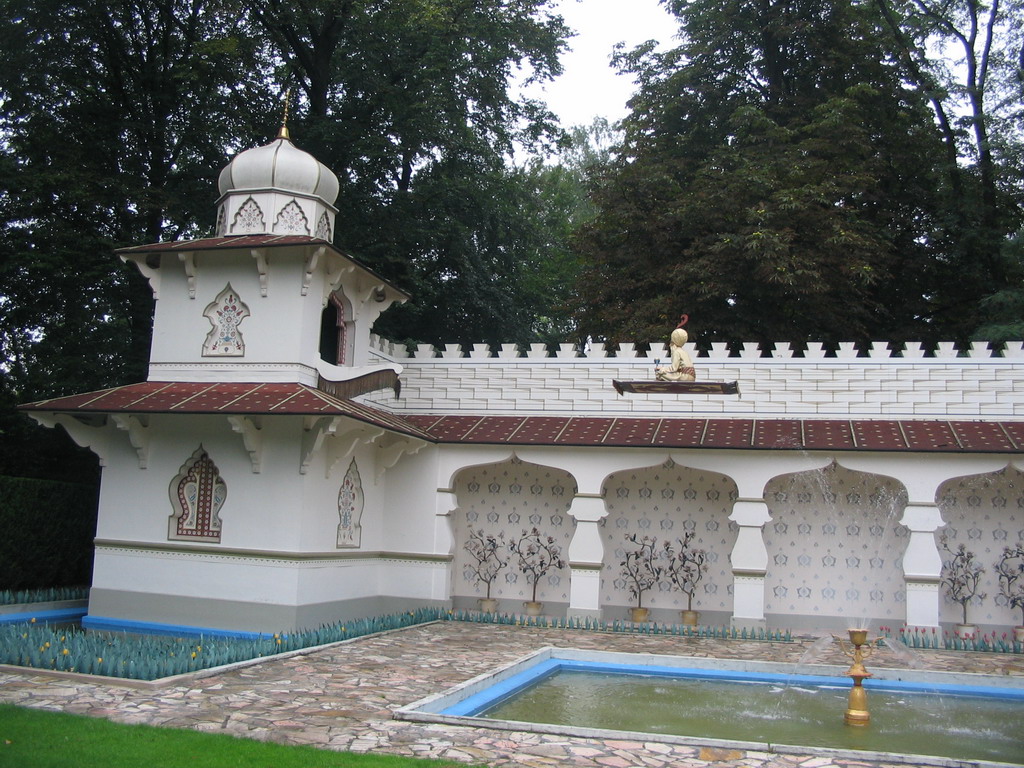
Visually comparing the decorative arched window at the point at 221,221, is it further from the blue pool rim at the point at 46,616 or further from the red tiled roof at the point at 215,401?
the blue pool rim at the point at 46,616

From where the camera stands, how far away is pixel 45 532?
A: 14047 millimetres

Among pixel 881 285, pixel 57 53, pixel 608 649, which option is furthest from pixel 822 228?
pixel 57 53

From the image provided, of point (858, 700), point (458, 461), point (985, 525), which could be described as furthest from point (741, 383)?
point (858, 700)

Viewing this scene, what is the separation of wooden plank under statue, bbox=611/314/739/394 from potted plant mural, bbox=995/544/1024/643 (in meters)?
4.50

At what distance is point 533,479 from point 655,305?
488 centimetres

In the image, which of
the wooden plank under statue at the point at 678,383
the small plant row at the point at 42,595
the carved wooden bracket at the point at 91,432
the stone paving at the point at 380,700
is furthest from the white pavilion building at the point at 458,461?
the stone paving at the point at 380,700

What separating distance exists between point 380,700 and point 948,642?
773 centimetres

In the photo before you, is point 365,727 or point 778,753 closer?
point 778,753

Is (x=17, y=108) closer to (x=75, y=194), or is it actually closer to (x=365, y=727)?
(x=75, y=194)

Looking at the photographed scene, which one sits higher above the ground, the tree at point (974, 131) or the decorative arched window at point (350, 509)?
the tree at point (974, 131)

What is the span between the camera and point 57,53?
17.5 m

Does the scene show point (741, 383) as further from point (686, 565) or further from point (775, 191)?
point (775, 191)

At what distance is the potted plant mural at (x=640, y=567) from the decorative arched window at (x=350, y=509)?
12.9 feet

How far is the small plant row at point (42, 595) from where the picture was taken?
12.4m
